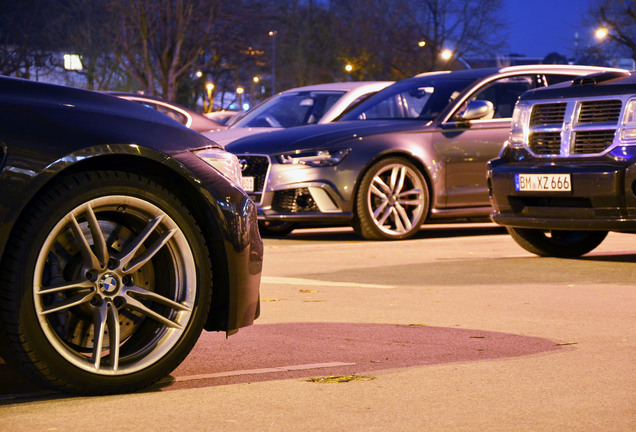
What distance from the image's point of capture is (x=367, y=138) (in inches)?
463

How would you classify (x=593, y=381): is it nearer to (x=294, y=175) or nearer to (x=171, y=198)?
(x=171, y=198)

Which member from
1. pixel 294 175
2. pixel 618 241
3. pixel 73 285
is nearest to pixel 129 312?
pixel 73 285

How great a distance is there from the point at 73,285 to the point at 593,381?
6.55 ft

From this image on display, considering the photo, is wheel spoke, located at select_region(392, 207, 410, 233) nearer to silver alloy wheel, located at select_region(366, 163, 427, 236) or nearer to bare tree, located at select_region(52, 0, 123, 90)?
silver alloy wheel, located at select_region(366, 163, 427, 236)

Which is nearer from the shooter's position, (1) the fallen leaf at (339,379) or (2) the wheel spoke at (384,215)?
(1) the fallen leaf at (339,379)

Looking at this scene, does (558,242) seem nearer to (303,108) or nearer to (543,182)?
(543,182)

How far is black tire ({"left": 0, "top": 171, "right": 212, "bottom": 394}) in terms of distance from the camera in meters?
4.19

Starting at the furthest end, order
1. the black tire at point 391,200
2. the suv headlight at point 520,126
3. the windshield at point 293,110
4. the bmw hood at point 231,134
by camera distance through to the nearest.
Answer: the windshield at point 293,110 < the bmw hood at point 231,134 < the black tire at point 391,200 < the suv headlight at point 520,126

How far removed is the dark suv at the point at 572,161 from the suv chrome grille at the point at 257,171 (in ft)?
8.98

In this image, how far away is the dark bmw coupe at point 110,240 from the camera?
13.8 feet

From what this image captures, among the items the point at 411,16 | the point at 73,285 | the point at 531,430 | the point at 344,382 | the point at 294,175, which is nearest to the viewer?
the point at 531,430

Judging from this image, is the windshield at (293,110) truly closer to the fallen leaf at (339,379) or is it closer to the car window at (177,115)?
the car window at (177,115)

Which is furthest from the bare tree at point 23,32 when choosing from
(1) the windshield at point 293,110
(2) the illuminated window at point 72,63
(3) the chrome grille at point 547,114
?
(3) the chrome grille at point 547,114

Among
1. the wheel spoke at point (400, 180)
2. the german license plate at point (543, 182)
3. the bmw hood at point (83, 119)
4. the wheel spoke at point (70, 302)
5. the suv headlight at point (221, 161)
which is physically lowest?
the wheel spoke at point (400, 180)
